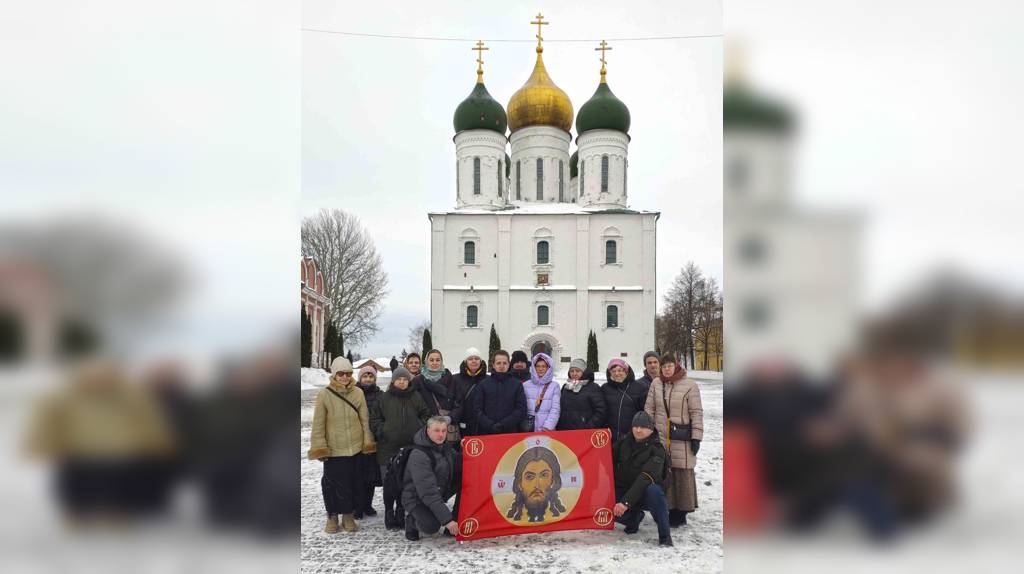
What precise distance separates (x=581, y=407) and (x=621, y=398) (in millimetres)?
401

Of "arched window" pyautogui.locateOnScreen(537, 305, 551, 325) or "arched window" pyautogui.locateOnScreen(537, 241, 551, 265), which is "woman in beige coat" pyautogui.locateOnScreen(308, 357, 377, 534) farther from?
"arched window" pyautogui.locateOnScreen(537, 241, 551, 265)

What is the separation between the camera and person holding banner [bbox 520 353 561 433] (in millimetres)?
5250

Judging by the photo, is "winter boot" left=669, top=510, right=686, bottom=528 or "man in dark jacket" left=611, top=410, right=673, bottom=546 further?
"winter boot" left=669, top=510, right=686, bottom=528

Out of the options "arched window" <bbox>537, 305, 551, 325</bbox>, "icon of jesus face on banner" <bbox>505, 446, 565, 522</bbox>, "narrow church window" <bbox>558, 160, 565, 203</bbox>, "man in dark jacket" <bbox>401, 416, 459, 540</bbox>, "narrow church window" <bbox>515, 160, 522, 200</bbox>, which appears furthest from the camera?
"narrow church window" <bbox>515, 160, 522, 200</bbox>

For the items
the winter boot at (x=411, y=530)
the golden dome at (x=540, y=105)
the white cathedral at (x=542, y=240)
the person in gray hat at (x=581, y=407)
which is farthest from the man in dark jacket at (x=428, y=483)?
the golden dome at (x=540, y=105)

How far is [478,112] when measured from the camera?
31641mm

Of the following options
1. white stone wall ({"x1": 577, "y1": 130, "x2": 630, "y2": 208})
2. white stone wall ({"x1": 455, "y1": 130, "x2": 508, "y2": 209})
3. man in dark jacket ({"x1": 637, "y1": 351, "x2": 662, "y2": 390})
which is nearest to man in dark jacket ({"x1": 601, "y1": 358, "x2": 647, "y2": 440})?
man in dark jacket ({"x1": 637, "y1": 351, "x2": 662, "y2": 390})

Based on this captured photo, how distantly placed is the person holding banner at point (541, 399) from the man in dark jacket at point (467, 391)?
52 centimetres

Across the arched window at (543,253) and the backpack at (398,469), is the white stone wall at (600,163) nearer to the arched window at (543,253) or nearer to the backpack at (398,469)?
the arched window at (543,253)

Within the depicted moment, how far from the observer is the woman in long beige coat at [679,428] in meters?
4.85

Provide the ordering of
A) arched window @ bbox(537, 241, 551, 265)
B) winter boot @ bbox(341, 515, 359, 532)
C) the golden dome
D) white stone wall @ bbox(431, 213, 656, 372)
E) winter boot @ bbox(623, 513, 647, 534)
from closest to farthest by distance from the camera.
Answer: winter boot @ bbox(623, 513, 647, 534) < winter boot @ bbox(341, 515, 359, 532) < white stone wall @ bbox(431, 213, 656, 372) < the golden dome < arched window @ bbox(537, 241, 551, 265)

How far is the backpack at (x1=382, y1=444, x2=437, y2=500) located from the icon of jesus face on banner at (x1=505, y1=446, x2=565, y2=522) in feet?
2.46

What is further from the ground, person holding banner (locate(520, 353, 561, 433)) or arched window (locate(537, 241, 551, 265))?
arched window (locate(537, 241, 551, 265))

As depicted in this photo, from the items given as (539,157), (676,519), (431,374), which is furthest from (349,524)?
(539,157)
